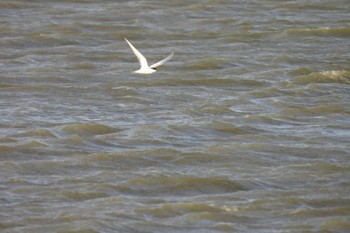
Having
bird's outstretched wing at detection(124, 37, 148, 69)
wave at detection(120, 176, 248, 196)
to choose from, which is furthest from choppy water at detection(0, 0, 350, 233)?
bird's outstretched wing at detection(124, 37, 148, 69)

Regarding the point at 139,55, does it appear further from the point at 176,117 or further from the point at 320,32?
the point at 320,32

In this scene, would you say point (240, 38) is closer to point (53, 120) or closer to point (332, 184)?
point (53, 120)

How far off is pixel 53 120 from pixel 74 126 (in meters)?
0.53

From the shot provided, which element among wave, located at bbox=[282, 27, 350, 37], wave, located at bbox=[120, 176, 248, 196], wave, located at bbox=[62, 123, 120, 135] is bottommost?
wave, located at bbox=[120, 176, 248, 196]

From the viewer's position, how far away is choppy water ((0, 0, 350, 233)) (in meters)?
10.7

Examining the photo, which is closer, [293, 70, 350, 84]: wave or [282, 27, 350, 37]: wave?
[293, 70, 350, 84]: wave

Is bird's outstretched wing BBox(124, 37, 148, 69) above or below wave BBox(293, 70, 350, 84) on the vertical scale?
above

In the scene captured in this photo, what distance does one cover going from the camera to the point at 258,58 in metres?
17.5

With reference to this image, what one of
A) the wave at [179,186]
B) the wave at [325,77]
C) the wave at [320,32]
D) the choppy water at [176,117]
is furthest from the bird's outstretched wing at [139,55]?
the wave at [320,32]

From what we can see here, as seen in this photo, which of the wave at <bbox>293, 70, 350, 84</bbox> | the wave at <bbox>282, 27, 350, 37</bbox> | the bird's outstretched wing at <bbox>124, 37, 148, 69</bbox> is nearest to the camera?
the bird's outstretched wing at <bbox>124, 37, 148, 69</bbox>

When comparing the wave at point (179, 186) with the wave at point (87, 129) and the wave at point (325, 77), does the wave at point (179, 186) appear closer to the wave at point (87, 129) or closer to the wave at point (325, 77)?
the wave at point (87, 129)

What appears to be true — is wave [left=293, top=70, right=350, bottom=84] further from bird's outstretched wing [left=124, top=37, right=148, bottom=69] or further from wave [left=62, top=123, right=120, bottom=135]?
wave [left=62, top=123, right=120, bottom=135]

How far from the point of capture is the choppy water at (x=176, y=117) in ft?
35.1

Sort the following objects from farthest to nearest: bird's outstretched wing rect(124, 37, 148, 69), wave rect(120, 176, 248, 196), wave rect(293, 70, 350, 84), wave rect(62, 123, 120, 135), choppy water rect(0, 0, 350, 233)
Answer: wave rect(293, 70, 350, 84)
bird's outstretched wing rect(124, 37, 148, 69)
wave rect(62, 123, 120, 135)
wave rect(120, 176, 248, 196)
choppy water rect(0, 0, 350, 233)
